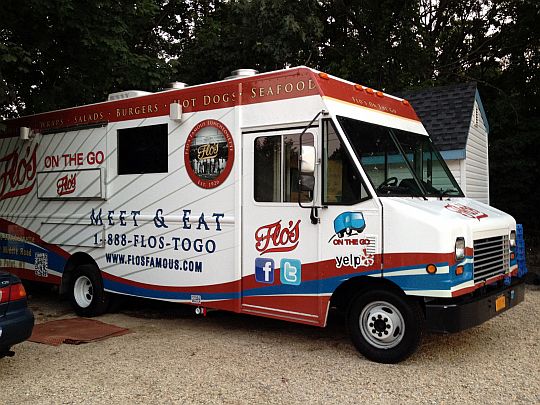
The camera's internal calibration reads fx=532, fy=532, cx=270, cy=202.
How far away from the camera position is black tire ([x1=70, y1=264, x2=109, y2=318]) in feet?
25.1

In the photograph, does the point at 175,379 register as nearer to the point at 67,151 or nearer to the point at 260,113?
the point at 260,113

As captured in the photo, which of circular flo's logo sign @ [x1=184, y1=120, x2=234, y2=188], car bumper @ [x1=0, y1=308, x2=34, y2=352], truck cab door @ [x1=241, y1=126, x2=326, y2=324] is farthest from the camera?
circular flo's logo sign @ [x1=184, y1=120, x2=234, y2=188]

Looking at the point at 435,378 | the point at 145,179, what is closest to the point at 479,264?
the point at 435,378

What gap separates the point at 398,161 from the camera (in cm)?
595

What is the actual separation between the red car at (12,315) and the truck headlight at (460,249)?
13.6 feet

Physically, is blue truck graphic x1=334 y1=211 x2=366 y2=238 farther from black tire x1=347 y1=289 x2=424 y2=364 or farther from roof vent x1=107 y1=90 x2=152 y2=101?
roof vent x1=107 y1=90 x2=152 y2=101

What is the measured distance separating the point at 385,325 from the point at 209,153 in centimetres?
285

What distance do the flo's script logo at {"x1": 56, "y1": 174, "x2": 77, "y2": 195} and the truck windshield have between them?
4412 mm

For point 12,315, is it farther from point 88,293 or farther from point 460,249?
point 460,249

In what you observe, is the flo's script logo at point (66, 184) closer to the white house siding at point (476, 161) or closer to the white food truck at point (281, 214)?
the white food truck at point (281, 214)

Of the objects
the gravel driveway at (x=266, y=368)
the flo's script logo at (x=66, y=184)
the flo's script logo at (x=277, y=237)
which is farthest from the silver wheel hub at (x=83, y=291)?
the flo's script logo at (x=277, y=237)

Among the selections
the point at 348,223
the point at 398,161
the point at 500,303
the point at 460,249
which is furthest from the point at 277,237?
the point at 500,303

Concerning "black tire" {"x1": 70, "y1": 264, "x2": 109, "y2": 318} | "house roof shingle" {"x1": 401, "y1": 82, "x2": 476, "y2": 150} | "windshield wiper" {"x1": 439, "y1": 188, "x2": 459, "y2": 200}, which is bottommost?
"black tire" {"x1": 70, "y1": 264, "x2": 109, "y2": 318}

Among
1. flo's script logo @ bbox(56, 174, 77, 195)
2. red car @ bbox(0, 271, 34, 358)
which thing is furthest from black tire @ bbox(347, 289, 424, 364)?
flo's script logo @ bbox(56, 174, 77, 195)
